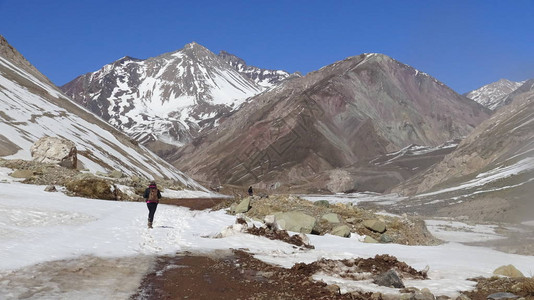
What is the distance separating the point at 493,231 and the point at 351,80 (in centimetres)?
15572

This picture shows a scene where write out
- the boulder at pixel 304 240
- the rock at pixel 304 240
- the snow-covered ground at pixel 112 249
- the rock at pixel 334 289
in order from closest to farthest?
1. the snow-covered ground at pixel 112 249
2. the rock at pixel 334 289
3. the boulder at pixel 304 240
4. the rock at pixel 304 240

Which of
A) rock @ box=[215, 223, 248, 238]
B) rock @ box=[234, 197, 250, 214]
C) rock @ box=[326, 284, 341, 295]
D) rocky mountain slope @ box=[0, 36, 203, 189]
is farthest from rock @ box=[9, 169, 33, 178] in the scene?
rock @ box=[326, 284, 341, 295]

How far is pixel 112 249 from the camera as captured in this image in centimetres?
1316

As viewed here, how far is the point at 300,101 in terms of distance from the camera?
18625 centimetres

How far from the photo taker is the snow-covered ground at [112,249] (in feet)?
31.6

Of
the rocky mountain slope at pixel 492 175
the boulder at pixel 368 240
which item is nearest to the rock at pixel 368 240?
the boulder at pixel 368 240

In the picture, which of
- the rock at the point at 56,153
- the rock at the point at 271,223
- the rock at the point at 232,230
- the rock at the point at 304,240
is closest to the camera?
the rock at the point at 304,240

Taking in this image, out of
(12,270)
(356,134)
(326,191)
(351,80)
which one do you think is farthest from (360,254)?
(351,80)

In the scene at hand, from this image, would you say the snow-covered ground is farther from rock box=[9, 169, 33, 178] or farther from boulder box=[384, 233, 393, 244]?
rock box=[9, 169, 33, 178]

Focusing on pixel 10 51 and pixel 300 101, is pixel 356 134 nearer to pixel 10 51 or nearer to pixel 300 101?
pixel 300 101

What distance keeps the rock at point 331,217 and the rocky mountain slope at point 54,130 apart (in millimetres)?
36338

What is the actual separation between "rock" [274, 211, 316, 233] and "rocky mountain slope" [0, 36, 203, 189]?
3608 centimetres

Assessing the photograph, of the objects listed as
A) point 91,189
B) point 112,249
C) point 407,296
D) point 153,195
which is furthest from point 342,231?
point 91,189

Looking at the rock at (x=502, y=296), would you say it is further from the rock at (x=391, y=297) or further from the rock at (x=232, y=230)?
the rock at (x=232, y=230)
